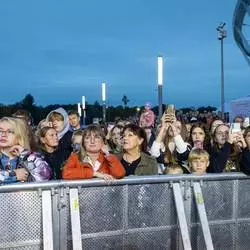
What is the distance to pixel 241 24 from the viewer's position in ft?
123

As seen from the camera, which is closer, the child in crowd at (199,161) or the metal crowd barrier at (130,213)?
the metal crowd barrier at (130,213)

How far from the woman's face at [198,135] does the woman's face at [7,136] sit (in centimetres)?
291

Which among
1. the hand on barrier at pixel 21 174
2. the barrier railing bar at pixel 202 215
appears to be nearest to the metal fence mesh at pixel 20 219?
the hand on barrier at pixel 21 174

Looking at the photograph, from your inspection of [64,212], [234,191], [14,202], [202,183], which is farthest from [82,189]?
[234,191]

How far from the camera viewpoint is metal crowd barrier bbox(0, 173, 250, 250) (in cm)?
452

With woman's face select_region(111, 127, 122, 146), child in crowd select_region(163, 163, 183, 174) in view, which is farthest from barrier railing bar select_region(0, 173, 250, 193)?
woman's face select_region(111, 127, 122, 146)

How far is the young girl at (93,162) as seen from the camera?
16.3 feet

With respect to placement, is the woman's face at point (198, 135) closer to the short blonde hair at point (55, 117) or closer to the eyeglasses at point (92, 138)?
the short blonde hair at point (55, 117)

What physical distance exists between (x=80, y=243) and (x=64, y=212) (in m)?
0.29

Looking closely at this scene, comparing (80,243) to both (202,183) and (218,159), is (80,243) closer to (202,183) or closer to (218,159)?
(202,183)

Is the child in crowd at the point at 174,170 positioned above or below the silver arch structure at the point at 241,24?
below

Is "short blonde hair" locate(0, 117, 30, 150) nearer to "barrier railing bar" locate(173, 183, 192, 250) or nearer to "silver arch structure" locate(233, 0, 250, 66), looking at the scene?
"barrier railing bar" locate(173, 183, 192, 250)

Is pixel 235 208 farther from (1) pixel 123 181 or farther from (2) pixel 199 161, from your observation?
(1) pixel 123 181

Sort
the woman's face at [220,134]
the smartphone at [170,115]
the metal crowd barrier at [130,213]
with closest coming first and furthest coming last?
1. the metal crowd barrier at [130,213]
2. the smartphone at [170,115]
3. the woman's face at [220,134]
